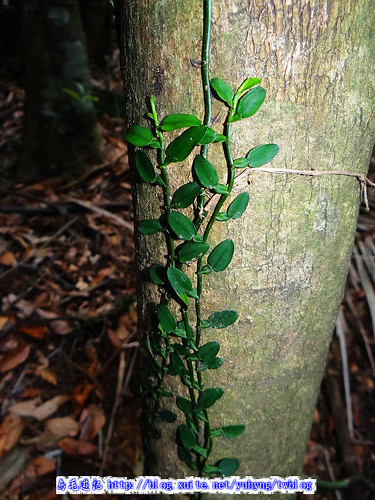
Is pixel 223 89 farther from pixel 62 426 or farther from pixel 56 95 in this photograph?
pixel 56 95

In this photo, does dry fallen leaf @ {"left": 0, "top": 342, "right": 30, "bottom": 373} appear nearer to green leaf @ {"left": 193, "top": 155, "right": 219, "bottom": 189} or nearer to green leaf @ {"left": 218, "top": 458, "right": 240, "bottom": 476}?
green leaf @ {"left": 218, "top": 458, "right": 240, "bottom": 476}

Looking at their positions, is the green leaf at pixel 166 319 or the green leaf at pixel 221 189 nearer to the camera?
the green leaf at pixel 221 189

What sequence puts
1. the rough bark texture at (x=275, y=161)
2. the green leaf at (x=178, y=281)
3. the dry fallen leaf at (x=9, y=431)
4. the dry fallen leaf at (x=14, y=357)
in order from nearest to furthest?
the rough bark texture at (x=275, y=161) < the green leaf at (x=178, y=281) < the dry fallen leaf at (x=9, y=431) < the dry fallen leaf at (x=14, y=357)

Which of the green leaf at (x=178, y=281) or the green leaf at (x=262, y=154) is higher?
the green leaf at (x=262, y=154)

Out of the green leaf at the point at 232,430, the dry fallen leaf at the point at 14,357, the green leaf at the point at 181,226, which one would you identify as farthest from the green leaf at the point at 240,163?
the dry fallen leaf at the point at 14,357

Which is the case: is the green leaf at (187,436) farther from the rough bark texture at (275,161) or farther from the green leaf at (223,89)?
the green leaf at (223,89)

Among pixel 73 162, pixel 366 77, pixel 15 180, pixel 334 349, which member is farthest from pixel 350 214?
pixel 15 180
